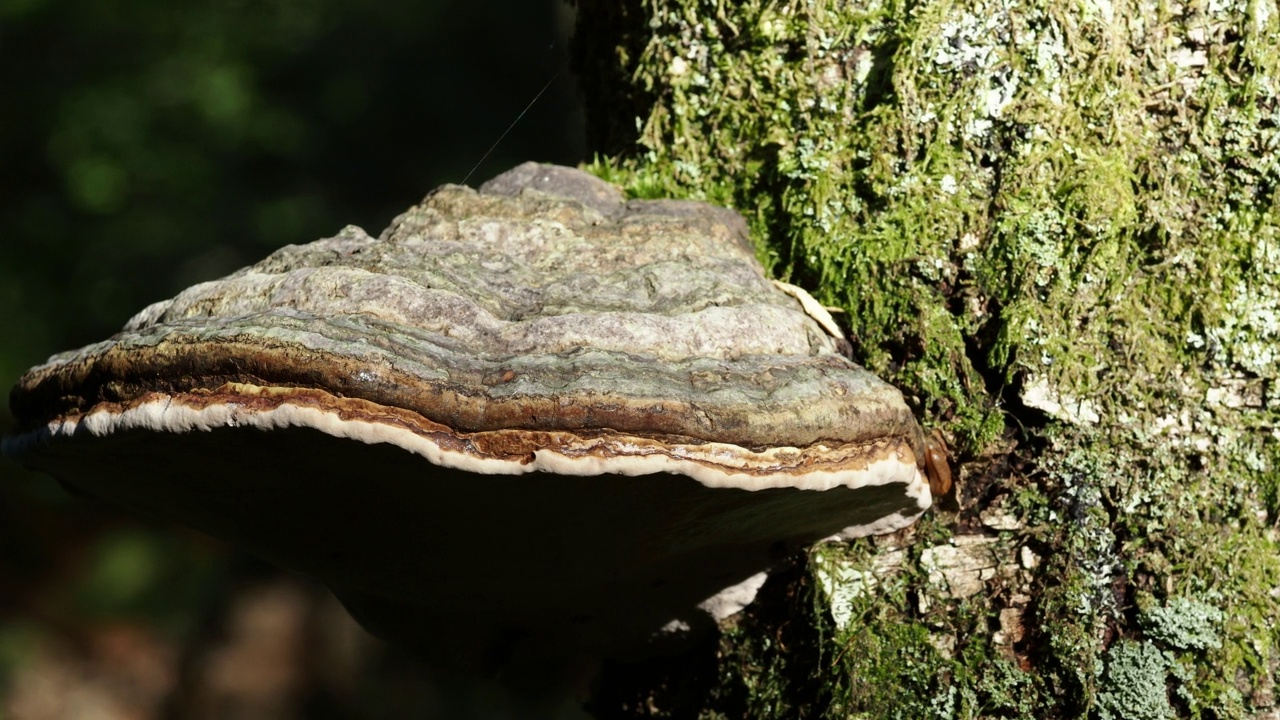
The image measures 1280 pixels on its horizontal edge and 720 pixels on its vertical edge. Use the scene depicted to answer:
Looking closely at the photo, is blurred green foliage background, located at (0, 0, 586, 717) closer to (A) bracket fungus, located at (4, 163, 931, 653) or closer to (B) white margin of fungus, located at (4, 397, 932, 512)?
(A) bracket fungus, located at (4, 163, 931, 653)

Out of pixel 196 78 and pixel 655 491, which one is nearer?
pixel 655 491

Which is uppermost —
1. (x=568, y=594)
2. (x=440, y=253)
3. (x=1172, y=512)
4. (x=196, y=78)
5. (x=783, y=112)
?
(x=783, y=112)

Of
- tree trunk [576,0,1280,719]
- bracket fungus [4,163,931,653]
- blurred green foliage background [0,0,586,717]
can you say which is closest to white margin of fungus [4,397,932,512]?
bracket fungus [4,163,931,653]

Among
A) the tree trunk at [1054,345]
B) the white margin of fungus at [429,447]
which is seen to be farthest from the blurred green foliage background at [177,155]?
the white margin of fungus at [429,447]

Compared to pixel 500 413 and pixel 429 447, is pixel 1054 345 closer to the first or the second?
pixel 500 413

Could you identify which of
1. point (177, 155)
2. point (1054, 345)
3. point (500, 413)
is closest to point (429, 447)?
point (500, 413)

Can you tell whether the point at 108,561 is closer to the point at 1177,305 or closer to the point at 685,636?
the point at 685,636

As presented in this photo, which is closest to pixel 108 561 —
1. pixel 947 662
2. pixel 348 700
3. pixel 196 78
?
pixel 348 700
